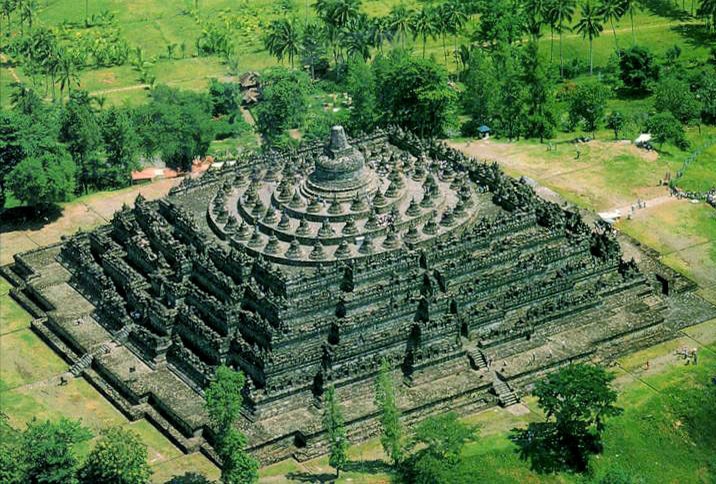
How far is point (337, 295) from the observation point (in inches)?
3789

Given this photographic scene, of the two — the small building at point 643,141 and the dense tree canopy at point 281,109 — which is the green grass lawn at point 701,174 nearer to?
the small building at point 643,141

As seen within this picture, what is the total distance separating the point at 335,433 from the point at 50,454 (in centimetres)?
1856

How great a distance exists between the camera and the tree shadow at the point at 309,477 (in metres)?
86.1

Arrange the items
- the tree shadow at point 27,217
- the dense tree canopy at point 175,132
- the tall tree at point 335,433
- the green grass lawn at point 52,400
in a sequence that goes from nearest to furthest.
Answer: the tall tree at point 335,433 < the green grass lawn at point 52,400 < the tree shadow at point 27,217 < the dense tree canopy at point 175,132

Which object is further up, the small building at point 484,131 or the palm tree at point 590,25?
the palm tree at point 590,25

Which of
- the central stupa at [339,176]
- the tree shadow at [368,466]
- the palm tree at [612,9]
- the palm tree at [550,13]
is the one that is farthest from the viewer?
the palm tree at [612,9]

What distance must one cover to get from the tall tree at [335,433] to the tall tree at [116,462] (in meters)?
12.4

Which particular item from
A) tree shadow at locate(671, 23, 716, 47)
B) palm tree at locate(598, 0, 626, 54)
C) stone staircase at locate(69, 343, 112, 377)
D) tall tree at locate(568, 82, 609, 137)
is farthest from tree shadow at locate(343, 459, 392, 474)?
tree shadow at locate(671, 23, 716, 47)

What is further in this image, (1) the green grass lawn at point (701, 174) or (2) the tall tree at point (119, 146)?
(2) the tall tree at point (119, 146)

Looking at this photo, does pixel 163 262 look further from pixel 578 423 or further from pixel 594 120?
pixel 594 120

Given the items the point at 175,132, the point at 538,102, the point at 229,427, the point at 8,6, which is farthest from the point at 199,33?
the point at 229,427

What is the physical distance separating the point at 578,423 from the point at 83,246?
48.5 m

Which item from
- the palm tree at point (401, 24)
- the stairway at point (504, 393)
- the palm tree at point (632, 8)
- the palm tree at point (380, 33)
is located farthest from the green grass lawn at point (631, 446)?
the palm tree at point (632, 8)

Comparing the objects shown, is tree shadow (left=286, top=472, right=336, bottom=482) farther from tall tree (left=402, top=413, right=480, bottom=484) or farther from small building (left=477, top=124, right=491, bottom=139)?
small building (left=477, top=124, right=491, bottom=139)
